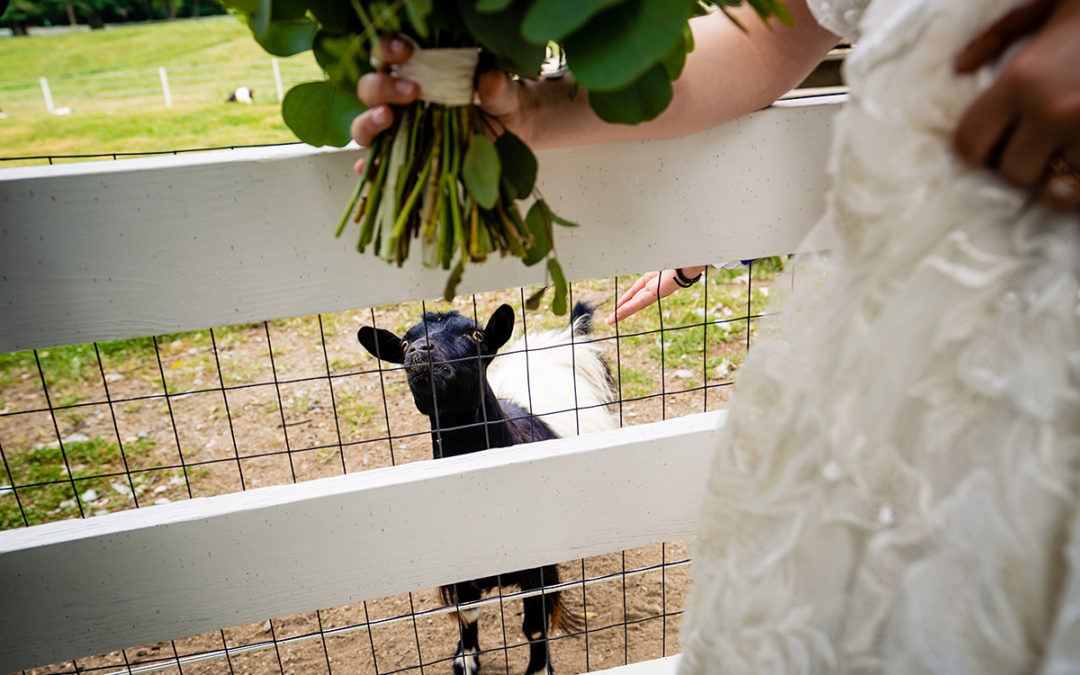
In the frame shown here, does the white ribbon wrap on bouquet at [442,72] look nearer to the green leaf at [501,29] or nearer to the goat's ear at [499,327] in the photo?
the green leaf at [501,29]

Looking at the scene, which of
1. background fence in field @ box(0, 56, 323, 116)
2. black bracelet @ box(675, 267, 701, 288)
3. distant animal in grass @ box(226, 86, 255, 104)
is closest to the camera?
black bracelet @ box(675, 267, 701, 288)

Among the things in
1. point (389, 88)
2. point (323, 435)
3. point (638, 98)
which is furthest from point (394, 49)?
point (323, 435)

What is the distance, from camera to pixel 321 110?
0.85 metres

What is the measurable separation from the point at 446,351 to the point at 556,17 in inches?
61.2

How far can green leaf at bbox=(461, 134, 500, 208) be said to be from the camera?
686 mm

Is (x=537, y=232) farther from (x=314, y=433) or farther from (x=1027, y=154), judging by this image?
(x=314, y=433)

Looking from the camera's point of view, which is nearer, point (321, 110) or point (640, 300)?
point (321, 110)

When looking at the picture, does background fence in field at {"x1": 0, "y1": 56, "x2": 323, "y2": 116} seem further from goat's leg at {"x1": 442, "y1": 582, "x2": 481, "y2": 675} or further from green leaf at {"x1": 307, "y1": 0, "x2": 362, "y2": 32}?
green leaf at {"x1": 307, "y1": 0, "x2": 362, "y2": 32}

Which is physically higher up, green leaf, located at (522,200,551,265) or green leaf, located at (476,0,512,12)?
green leaf, located at (476,0,512,12)

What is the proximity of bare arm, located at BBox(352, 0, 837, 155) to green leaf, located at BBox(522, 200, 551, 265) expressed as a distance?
0.11m

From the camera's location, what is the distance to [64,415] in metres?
3.75

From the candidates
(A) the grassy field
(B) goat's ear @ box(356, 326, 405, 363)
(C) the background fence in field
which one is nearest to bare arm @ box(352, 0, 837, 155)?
(B) goat's ear @ box(356, 326, 405, 363)

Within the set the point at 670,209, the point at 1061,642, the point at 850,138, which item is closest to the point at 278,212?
the point at 670,209

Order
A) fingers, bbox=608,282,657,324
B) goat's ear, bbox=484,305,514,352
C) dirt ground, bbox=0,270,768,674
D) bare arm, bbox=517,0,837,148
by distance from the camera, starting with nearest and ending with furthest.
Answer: bare arm, bbox=517,0,837,148, fingers, bbox=608,282,657,324, goat's ear, bbox=484,305,514,352, dirt ground, bbox=0,270,768,674
